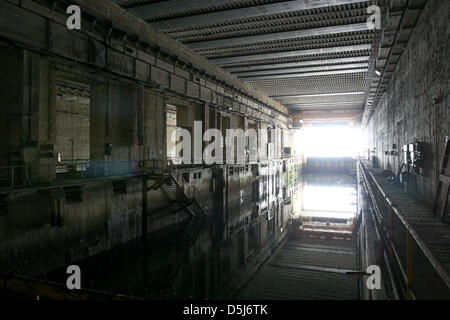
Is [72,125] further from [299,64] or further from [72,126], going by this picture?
[299,64]

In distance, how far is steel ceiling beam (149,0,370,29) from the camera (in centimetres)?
1386

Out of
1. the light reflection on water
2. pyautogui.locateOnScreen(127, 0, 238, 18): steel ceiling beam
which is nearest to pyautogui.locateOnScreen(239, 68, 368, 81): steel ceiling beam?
the light reflection on water

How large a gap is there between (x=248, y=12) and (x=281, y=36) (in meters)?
3.66

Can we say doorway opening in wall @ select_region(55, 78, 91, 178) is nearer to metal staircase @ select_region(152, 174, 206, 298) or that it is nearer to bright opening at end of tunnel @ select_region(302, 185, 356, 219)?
metal staircase @ select_region(152, 174, 206, 298)

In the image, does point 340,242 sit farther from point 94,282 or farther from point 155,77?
point 155,77

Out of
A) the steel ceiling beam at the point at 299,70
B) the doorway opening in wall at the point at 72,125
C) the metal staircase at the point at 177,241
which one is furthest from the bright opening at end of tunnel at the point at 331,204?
the doorway opening in wall at the point at 72,125

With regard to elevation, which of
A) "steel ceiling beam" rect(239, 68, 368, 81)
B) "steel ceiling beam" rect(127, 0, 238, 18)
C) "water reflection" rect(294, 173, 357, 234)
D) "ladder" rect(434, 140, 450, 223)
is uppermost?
"steel ceiling beam" rect(239, 68, 368, 81)

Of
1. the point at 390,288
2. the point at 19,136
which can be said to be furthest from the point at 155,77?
the point at 390,288

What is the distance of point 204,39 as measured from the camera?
61.8 feet

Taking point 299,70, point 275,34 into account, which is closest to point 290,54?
point 275,34

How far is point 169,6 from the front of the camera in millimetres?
14172

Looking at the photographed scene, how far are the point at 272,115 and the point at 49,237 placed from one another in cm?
3391

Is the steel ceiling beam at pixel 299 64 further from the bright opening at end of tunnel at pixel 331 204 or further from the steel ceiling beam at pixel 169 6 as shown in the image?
the bright opening at end of tunnel at pixel 331 204

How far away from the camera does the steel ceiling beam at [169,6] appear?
540 inches
